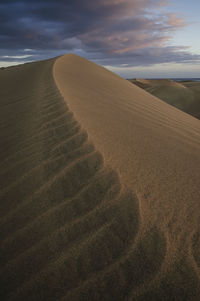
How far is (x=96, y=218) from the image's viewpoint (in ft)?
3.75

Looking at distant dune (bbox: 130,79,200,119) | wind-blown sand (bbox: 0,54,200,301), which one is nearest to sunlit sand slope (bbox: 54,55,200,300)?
wind-blown sand (bbox: 0,54,200,301)

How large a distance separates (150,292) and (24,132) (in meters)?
1.77

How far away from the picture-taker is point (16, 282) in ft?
3.14

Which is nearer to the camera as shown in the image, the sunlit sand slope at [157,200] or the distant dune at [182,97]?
the sunlit sand slope at [157,200]

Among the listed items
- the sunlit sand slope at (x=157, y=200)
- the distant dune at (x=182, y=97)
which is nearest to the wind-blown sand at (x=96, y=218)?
the sunlit sand slope at (x=157, y=200)

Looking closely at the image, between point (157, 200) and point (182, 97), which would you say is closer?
point (157, 200)

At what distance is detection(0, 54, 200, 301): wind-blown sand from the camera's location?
92 centimetres

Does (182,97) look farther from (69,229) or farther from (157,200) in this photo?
(69,229)

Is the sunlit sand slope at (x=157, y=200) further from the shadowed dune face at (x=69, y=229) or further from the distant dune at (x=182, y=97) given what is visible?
the distant dune at (x=182, y=97)

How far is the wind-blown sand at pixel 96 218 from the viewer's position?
3.01 ft

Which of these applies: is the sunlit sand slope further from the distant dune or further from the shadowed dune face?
Result: the distant dune

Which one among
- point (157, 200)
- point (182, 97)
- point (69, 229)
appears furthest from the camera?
point (182, 97)

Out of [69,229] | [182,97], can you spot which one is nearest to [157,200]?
[69,229]

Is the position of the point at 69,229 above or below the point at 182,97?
below
